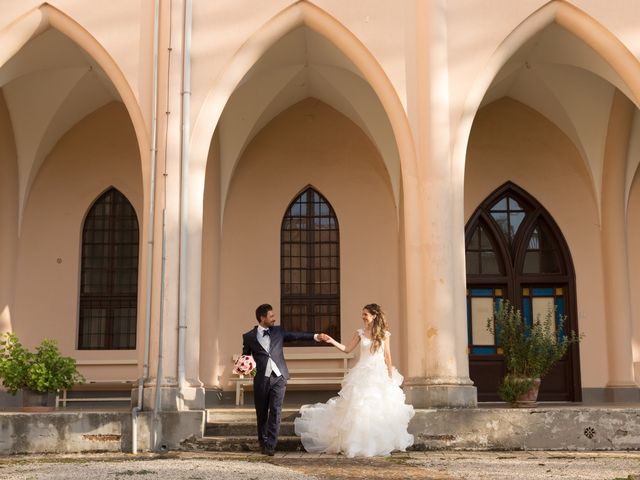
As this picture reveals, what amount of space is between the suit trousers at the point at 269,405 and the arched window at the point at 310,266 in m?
5.85

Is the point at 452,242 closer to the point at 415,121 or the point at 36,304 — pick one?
the point at 415,121

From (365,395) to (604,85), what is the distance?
7.68 meters

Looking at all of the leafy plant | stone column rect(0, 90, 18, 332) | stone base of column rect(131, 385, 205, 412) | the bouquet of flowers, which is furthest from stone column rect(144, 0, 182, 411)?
stone column rect(0, 90, 18, 332)

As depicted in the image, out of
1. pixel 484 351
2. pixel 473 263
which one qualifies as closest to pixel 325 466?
pixel 484 351

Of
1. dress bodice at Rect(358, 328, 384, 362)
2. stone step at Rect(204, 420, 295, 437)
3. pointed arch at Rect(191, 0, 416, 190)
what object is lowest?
stone step at Rect(204, 420, 295, 437)

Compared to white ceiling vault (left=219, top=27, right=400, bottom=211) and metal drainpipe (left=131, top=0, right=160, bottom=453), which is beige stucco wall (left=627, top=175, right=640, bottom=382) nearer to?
white ceiling vault (left=219, top=27, right=400, bottom=211)

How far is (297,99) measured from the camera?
15.9 meters

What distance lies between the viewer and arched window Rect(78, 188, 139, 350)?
15891 mm

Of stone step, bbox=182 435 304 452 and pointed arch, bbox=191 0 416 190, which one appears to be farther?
pointed arch, bbox=191 0 416 190

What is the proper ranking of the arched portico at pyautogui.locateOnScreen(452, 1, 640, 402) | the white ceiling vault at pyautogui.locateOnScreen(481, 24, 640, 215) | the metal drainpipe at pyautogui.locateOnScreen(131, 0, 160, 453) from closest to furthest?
the metal drainpipe at pyautogui.locateOnScreen(131, 0, 160, 453)
the white ceiling vault at pyautogui.locateOnScreen(481, 24, 640, 215)
the arched portico at pyautogui.locateOnScreen(452, 1, 640, 402)

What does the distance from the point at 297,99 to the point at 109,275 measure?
15.6ft

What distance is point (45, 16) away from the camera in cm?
1223

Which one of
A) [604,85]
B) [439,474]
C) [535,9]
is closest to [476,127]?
[604,85]

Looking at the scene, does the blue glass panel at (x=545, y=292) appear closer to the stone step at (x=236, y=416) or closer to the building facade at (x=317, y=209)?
the building facade at (x=317, y=209)
